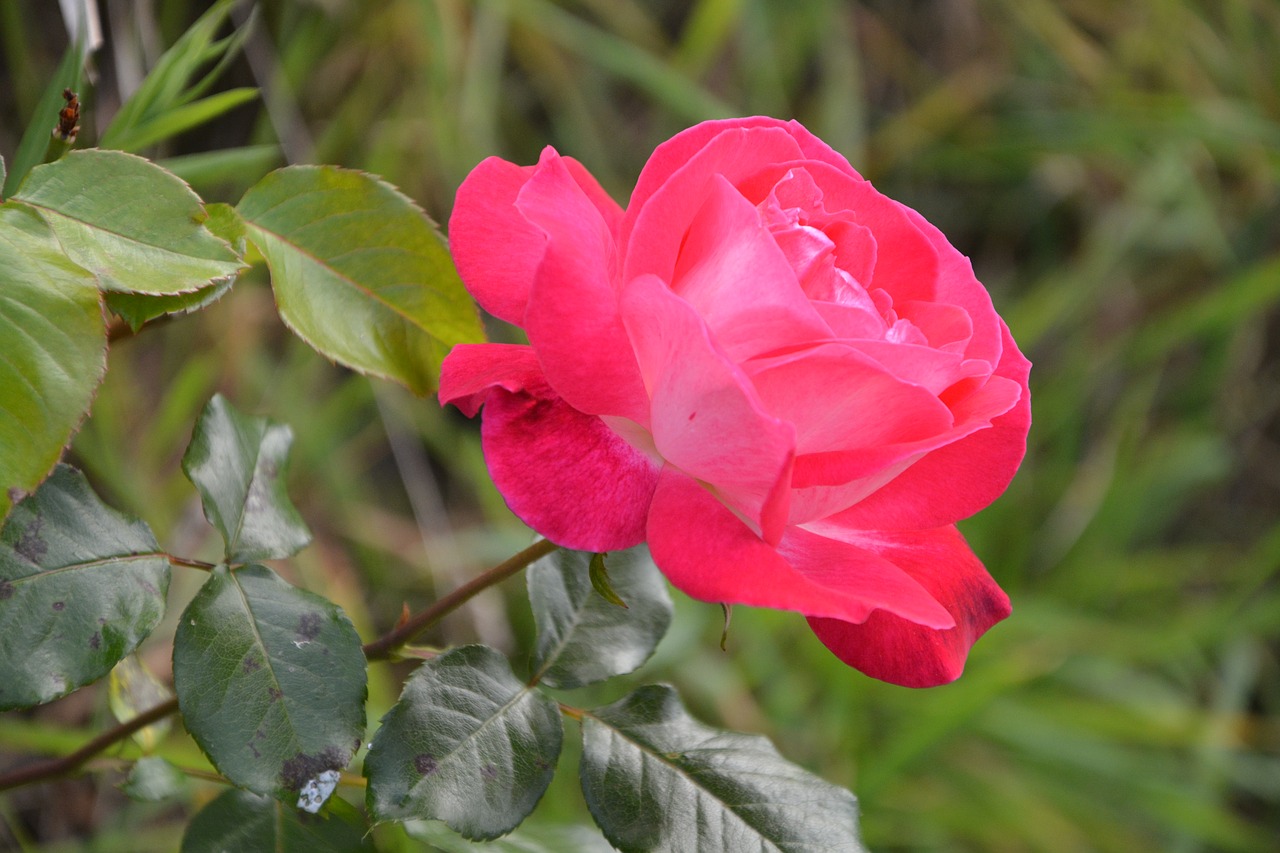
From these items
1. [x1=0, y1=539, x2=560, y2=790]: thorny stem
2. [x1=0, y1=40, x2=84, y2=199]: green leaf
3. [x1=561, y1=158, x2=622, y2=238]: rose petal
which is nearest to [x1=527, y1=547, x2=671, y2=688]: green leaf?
[x1=0, y1=539, x2=560, y2=790]: thorny stem

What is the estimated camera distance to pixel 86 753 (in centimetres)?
35

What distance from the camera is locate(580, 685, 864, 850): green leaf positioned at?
0.97 ft

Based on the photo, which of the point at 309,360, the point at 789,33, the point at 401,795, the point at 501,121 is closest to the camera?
the point at 401,795

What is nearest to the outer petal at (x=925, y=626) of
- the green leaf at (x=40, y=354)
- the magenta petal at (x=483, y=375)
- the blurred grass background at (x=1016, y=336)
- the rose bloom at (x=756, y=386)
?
the rose bloom at (x=756, y=386)

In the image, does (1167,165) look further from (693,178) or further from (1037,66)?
(693,178)

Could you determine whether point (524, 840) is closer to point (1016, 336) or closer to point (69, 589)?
point (69, 589)

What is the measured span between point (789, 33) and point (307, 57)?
0.81 m

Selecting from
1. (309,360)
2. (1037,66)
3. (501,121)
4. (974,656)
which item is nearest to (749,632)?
(974,656)

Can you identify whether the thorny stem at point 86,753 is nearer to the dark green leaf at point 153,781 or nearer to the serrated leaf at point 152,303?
the dark green leaf at point 153,781

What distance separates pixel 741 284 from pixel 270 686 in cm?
18

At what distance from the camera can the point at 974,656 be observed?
1.27 metres

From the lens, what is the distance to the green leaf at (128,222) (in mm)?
279

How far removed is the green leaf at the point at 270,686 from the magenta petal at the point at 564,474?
8cm

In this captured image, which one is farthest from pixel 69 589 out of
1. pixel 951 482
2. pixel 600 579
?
pixel 951 482
